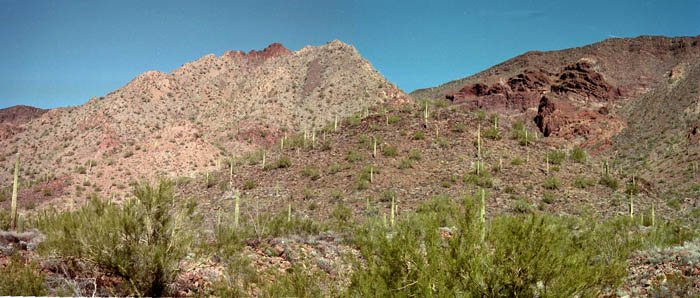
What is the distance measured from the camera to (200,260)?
26.9 ft

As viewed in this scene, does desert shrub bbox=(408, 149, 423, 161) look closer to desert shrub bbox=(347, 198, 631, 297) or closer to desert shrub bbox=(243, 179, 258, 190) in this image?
desert shrub bbox=(243, 179, 258, 190)

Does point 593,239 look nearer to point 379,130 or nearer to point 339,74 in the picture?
point 379,130

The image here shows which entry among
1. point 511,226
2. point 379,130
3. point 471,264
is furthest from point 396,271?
point 379,130

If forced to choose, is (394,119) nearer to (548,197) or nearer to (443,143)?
(443,143)

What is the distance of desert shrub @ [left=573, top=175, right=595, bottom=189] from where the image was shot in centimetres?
2417

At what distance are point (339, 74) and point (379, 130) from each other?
25.7 metres

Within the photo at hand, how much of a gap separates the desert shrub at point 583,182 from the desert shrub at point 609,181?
52cm

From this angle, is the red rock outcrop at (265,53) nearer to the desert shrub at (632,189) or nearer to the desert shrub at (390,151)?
the desert shrub at (390,151)

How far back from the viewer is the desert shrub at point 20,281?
5.85 meters

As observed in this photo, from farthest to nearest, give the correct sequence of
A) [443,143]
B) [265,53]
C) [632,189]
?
[265,53] → [443,143] → [632,189]

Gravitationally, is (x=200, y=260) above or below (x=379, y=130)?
below

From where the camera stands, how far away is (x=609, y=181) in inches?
965

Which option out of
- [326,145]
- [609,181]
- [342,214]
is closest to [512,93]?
[609,181]

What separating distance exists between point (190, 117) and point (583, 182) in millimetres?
44197
